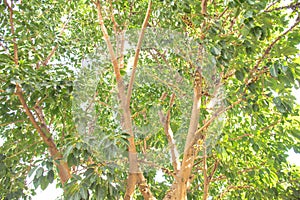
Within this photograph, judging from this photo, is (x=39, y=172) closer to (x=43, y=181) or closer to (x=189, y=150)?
(x=43, y=181)

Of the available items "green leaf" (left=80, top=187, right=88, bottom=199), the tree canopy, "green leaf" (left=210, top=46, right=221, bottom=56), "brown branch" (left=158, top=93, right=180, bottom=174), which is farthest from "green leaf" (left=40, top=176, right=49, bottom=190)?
"brown branch" (left=158, top=93, right=180, bottom=174)

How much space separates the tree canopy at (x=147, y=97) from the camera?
1.71 meters

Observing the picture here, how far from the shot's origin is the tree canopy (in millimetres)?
1712

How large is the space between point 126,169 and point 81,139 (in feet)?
1.86

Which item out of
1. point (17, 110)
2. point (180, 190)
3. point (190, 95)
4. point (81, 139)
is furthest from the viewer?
point (190, 95)

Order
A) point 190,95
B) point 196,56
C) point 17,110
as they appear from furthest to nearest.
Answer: point 190,95 → point 17,110 → point 196,56

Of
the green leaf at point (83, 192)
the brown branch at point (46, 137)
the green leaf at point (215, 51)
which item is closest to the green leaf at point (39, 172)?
the green leaf at point (83, 192)

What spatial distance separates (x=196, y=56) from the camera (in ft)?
7.09

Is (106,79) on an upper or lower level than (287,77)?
upper

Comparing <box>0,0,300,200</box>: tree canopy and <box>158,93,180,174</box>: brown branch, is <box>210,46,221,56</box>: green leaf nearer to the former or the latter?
<box>0,0,300,200</box>: tree canopy

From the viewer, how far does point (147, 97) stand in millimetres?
3293

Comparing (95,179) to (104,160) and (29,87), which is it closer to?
(104,160)

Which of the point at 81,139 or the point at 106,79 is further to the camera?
the point at 106,79

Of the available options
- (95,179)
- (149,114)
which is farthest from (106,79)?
(95,179)
